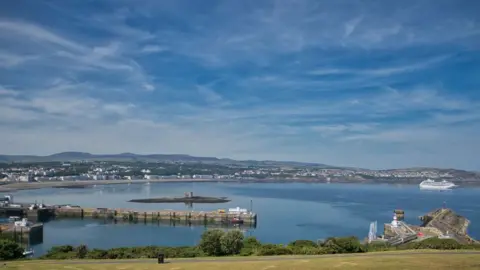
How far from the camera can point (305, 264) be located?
63.2ft

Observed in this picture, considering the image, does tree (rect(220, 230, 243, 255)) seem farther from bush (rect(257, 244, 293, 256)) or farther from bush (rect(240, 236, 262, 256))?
bush (rect(257, 244, 293, 256))

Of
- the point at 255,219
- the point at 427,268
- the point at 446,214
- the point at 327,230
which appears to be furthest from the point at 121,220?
the point at 427,268

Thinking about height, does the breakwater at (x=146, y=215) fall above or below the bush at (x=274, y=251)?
below

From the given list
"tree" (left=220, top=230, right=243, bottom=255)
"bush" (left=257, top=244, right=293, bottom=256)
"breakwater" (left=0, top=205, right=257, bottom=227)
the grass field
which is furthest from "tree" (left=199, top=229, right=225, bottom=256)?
"breakwater" (left=0, top=205, right=257, bottom=227)

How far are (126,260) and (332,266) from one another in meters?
10.3

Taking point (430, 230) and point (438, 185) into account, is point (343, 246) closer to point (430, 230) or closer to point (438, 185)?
point (430, 230)

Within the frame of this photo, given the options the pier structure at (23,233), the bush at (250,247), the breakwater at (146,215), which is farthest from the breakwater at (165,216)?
the bush at (250,247)

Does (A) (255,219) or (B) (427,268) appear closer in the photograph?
(B) (427,268)

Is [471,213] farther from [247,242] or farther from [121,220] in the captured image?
[247,242]

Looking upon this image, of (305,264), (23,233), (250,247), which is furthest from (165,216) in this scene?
(305,264)

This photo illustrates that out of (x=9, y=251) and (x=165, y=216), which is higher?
(x=9, y=251)

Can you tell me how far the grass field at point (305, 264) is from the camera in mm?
18453

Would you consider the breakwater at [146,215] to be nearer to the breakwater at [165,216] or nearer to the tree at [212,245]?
the breakwater at [165,216]

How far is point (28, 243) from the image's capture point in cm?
5416
